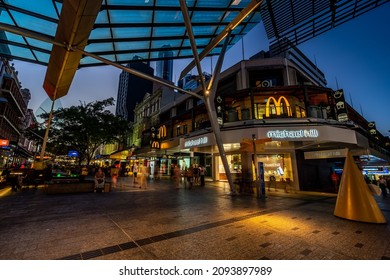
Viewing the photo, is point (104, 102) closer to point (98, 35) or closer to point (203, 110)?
point (203, 110)

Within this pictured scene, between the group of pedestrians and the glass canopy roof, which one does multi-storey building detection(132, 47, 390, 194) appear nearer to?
the group of pedestrians

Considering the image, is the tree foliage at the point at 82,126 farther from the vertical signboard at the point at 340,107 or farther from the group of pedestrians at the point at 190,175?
the vertical signboard at the point at 340,107

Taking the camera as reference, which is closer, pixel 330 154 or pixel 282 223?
pixel 282 223

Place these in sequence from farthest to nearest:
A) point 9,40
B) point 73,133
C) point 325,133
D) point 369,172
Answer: point 369,172 < point 73,133 < point 325,133 < point 9,40

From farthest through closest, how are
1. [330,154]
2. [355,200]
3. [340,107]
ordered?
[330,154]
[340,107]
[355,200]

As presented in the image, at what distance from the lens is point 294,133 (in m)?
12.7

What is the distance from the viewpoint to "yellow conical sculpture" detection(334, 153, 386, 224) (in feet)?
19.0

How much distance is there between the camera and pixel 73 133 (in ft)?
82.1

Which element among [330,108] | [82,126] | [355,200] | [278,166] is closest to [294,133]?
[278,166]

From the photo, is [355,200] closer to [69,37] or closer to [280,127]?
[280,127]

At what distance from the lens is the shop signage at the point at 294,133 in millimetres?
12511

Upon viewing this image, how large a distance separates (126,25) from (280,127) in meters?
12.1

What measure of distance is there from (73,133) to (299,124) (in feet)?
92.5
